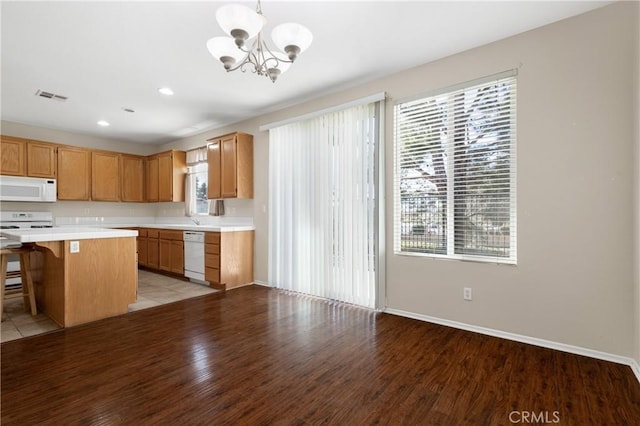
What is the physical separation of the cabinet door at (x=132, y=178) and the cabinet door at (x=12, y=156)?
148 cm

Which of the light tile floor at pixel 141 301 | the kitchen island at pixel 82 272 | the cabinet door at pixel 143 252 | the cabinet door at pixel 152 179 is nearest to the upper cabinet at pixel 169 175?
the cabinet door at pixel 152 179

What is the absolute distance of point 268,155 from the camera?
468 centimetres

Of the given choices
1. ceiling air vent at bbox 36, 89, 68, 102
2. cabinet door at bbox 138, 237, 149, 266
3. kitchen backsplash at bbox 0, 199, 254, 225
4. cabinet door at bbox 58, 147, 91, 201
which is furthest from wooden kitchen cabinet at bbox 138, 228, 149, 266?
ceiling air vent at bbox 36, 89, 68, 102

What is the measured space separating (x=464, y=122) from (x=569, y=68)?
32.7 inches

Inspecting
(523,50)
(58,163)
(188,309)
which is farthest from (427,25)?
(58,163)

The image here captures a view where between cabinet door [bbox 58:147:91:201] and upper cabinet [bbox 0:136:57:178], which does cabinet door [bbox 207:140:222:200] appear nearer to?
cabinet door [bbox 58:147:91:201]

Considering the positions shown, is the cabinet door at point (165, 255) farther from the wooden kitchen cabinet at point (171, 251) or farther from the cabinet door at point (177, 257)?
the cabinet door at point (177, 257)

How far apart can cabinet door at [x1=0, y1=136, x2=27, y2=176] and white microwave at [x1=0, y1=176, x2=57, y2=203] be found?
0.11 m

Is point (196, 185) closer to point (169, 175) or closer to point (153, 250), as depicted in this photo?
point (169, 175)

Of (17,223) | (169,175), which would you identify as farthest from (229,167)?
(17,223)

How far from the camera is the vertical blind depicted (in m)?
3.55

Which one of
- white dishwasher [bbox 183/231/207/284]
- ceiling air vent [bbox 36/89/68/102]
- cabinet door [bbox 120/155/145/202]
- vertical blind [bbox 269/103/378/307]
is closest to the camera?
vertical blind [bbox 269/103/378/307]

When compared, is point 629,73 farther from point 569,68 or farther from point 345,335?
point 345,335

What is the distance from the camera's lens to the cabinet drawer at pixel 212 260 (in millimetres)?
4421
